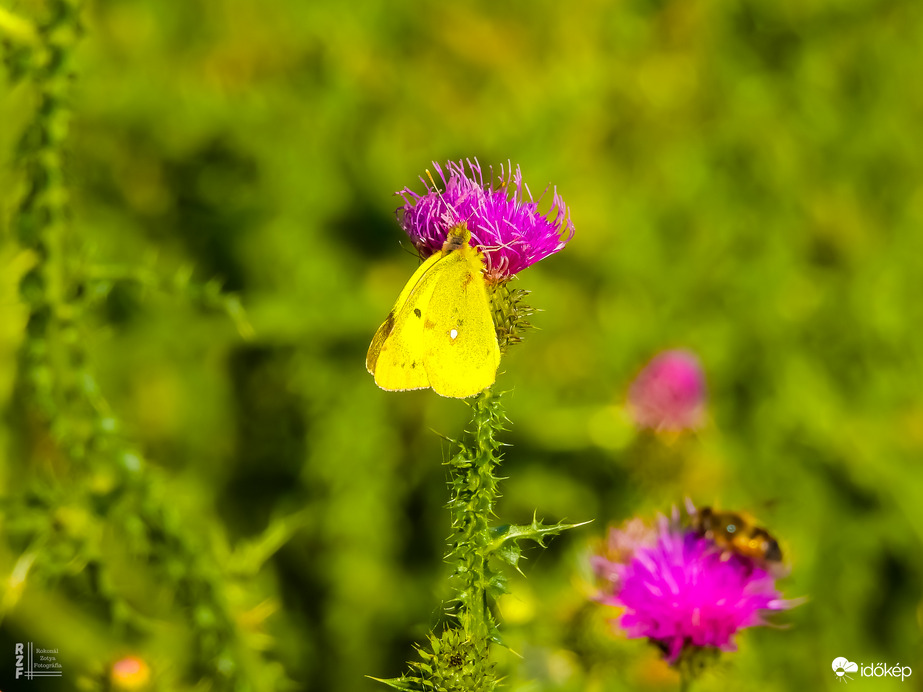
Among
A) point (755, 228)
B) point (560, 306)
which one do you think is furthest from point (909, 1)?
point (560, 306)

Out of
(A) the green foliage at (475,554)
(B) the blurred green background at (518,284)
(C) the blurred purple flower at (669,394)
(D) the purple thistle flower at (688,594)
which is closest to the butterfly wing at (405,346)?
(A) the green foliage at (475,554)

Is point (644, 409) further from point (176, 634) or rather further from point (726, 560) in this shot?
point (176, 634)

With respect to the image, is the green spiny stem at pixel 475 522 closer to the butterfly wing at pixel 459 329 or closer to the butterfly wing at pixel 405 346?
the butterfly wing at pixel 459 329

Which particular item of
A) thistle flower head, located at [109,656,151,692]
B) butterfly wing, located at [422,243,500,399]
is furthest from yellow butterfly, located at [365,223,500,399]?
thistle flower head, located at [109,656,151,692]

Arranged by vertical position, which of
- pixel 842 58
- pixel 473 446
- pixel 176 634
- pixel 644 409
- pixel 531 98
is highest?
pixel 842 58

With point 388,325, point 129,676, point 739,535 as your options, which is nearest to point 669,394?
point 739,535

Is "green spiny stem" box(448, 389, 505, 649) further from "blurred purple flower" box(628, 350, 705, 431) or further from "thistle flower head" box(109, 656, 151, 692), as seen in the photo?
"blurred purple flower" box(628, 350, 705, 431)

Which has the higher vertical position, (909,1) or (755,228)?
(909,1)
